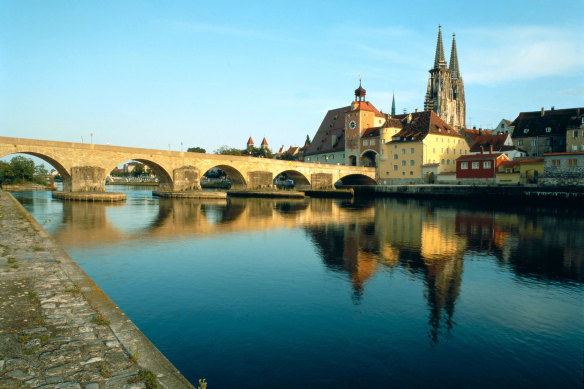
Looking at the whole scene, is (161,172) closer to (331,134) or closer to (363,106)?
(363,106)

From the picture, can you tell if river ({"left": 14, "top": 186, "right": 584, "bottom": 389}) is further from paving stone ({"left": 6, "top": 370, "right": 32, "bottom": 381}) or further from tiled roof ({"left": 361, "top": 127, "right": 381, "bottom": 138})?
tiled roof ({"left": 361, "top": 127, "right": 381, "bottom": 138})

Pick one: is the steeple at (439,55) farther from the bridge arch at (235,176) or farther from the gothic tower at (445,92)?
the bridge arch at (235,176)

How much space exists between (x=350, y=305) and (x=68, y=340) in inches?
237

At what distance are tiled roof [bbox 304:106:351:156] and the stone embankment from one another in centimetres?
7173

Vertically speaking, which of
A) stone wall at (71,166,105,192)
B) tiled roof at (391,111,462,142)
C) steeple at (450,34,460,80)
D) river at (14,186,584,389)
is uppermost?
steeple at (450,34,460,80)

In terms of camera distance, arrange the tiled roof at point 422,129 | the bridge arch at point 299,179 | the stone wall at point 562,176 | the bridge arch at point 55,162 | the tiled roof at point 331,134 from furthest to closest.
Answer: the tiled roof at point 331,134 → the tiled roof at point 422,129 → the bridge arch at point 299,179 → the stone wall at point 562,176 → the bridge arch at point 55,162

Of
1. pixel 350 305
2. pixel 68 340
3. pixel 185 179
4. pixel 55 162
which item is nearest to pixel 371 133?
pixel 185 179

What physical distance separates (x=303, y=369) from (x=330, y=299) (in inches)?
138

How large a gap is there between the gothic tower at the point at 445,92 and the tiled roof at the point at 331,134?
82.6 ft

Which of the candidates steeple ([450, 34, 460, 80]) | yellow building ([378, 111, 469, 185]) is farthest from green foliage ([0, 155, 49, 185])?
steeple ([450, 34, 460, 80])

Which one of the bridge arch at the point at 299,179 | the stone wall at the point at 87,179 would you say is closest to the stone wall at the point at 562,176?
the bridge arch at the point at 299,179

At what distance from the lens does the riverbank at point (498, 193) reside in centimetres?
4053

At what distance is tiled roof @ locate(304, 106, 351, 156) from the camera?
3172 inches

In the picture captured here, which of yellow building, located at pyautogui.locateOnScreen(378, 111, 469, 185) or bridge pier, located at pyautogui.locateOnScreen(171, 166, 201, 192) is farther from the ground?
yellow building, located at pyautogui.locateOnScreen(378, 111, 469, 185)
